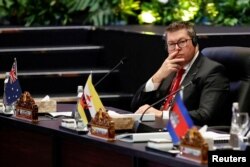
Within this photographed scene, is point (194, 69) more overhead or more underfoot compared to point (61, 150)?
more overhead

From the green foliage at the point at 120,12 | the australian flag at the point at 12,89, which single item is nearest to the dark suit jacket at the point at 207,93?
the australian flag at the point at 12,89

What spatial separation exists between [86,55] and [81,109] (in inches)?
178

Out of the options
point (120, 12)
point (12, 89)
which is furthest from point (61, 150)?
point (120, 12)

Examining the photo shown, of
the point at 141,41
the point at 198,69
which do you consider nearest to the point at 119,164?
the point at 198,69

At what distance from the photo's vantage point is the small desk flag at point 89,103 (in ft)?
19.2

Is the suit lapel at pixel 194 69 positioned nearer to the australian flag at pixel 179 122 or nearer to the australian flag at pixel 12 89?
the australian flag at pixel 12 89

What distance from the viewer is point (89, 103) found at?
19.5 ft

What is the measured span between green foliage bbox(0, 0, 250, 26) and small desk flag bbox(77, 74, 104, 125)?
453 centimetres

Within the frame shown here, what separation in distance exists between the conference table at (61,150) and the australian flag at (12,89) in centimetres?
16

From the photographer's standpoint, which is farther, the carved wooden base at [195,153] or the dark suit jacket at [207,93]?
the dark suit jacket at [207,93]

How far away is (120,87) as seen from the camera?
10062 millimetres

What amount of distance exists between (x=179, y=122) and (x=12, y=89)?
212 centimetres

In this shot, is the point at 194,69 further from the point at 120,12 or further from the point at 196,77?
the point at 120,12

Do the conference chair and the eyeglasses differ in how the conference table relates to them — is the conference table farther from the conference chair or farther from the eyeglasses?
the conference chair
